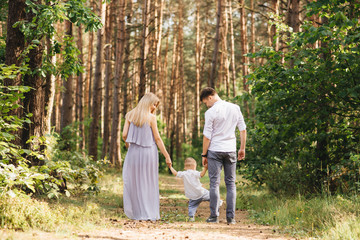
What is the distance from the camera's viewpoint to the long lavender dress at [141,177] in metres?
6.81

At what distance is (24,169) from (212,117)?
3001 millimetres

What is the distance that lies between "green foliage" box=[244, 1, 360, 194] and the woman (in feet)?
7.59

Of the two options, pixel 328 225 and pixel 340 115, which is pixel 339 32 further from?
pixel 328 225

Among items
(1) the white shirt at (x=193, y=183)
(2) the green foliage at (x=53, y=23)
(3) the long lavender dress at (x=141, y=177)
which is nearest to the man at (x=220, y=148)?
(1) the white shirt at (x=193, y=183)

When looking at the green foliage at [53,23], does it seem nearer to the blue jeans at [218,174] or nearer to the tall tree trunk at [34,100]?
the tall tree trunk at [34,100]

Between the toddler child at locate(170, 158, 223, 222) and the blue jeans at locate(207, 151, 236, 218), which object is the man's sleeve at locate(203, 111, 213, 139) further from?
the toddler child at locate(170, 158, 223, 222)

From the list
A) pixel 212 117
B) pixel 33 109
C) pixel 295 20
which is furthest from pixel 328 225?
pixel 295 20

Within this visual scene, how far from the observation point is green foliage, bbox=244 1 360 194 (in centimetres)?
708

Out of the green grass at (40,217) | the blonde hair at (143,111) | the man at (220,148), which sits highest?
the blonde hair at (143,111)

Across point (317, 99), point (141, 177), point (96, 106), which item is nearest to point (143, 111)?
point (141, 177)

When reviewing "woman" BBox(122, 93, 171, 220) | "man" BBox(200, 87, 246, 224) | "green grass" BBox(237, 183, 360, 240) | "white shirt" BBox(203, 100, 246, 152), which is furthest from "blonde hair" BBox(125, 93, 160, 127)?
"green grass" BBox(237, 183, 360, 240)

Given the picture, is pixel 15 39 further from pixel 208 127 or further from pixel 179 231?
pixel 179 231

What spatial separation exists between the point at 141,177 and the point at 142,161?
291 mm

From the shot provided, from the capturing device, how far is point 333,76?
739cm
